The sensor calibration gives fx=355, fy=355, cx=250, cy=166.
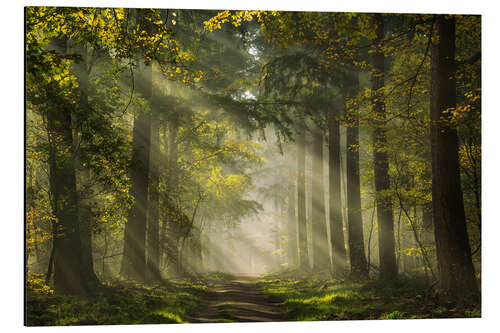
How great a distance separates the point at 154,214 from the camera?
295 inches

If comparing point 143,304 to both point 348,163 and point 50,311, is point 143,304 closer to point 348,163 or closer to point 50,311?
point 50,311

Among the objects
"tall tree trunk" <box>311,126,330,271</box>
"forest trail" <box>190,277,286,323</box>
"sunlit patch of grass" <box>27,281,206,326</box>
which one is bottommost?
"forest trail" <box>190,277,286,323</box>

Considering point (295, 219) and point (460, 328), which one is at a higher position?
point (295, 219)

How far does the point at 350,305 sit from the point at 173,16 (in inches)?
218

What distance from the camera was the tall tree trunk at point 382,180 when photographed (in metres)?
6.54

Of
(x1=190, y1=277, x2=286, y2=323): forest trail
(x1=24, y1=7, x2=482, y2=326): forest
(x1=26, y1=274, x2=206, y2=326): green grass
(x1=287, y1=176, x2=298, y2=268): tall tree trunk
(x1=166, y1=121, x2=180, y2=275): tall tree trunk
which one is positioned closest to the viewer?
(x1=26, y1=274, x2=206, y2=326): green grass

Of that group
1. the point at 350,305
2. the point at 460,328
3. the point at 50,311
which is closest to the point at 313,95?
the point at 350,305

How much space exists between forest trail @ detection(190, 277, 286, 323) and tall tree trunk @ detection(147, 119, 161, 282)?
49.2 inches

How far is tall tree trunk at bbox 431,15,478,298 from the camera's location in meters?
5.37

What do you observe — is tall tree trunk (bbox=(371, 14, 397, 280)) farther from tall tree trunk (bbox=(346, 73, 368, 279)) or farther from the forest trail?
the forest trail

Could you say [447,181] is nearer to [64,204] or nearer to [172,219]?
[172,219]

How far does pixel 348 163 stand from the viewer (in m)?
8.14

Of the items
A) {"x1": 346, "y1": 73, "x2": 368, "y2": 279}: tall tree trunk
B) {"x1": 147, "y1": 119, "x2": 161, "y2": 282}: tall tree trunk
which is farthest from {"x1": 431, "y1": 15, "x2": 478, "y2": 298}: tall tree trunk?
{"x1": 147, "y1": 119, "x2": 161, "y2": 282}: tall tree trunk
